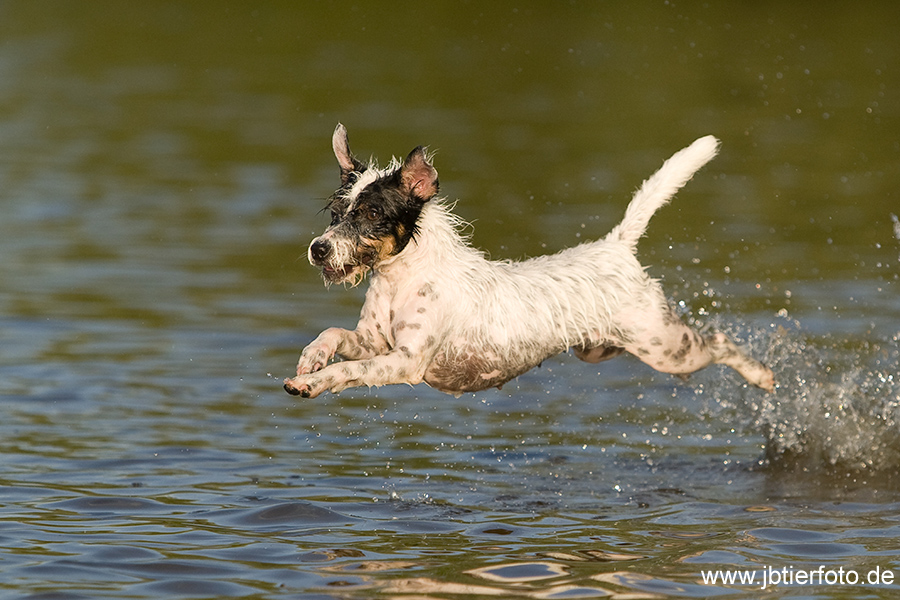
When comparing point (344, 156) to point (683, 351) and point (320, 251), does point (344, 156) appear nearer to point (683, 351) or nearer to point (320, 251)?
point (320, 251)

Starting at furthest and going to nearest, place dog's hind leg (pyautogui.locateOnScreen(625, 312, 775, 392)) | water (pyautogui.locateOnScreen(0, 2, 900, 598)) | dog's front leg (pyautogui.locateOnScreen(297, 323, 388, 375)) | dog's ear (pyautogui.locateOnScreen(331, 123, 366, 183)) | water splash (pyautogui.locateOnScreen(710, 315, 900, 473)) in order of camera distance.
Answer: water splash (pyautogui.locateOnScreen(710, 315, 900, 473)) → dog's hind leg (pyautogui.locateOnScreen(625, 312, 775, 392)) → water (pyautogui.locateOnScreen(0, 2, 900, 598)) → dog's ear (pyautogui.locateOnScreen(331, 123, 366, 183)) → dog's front leg (pyautogui.locateOnScreen(297, 323, 388, 375))

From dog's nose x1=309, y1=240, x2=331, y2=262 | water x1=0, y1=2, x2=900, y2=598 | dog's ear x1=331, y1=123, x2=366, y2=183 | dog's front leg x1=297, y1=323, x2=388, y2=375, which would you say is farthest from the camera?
water x1=0, y1=2, x2=900, y2=598

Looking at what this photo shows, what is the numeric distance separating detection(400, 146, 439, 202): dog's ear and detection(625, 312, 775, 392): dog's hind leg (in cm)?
179

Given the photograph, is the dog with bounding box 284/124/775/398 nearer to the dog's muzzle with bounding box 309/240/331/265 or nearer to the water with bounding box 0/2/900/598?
the dog's muzzle with bounding box 309/240/331/265

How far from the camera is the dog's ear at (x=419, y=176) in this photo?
760 centimetres

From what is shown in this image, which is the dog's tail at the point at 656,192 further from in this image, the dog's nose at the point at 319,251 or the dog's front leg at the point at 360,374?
the dog's nose at the point at 319,251

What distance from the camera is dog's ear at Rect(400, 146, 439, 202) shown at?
760cm

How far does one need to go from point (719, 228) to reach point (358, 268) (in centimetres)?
1146

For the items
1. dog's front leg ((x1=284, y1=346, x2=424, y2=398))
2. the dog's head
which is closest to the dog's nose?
the dog's head

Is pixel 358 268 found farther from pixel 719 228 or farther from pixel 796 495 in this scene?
pixel 719 228

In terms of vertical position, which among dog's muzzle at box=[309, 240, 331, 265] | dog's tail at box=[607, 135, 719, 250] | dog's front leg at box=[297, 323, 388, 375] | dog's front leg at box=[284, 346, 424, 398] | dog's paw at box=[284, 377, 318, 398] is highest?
dog's tail at box=[607, 135, 719, 250]

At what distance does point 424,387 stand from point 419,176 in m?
4.91

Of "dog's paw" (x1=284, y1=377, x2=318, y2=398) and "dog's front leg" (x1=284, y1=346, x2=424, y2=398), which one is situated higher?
"dog's front leg" (x1=284, y1=346, x2=424, y2=398)

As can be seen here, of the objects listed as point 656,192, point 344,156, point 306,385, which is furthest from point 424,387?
point 306,385
